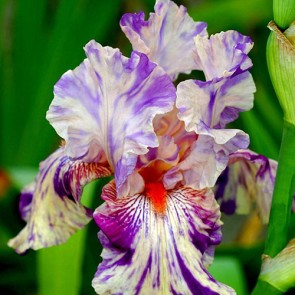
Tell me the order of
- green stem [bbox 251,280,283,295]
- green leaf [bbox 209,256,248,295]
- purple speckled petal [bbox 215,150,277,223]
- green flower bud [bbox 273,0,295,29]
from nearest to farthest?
1. green flower bud [bbox 273,0,295,29]
2. green stem [bbox 251,280,283,295]
3. purple speckled petal [bbox 215,150,277,223]
4. green leaf [bbox 209,256,248,295]

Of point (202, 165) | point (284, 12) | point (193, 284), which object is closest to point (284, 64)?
point (284, 12)

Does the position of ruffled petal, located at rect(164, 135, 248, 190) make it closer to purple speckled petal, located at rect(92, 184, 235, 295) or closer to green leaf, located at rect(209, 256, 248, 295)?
purple speckled petal, located at rect(92, 184, 235, 295)

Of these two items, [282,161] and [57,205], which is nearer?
[282,161]

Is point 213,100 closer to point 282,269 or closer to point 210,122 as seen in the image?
point 210,122

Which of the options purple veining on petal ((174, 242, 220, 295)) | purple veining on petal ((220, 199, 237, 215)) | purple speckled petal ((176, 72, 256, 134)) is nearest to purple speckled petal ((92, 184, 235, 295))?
purple veining on petal ((174, 242, 220, 295))

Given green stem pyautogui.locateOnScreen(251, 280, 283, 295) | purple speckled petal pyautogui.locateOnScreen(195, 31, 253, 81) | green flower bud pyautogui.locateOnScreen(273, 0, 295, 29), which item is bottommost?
green stem pyautogui.locateOnScreen(251, 280, 283, 295)

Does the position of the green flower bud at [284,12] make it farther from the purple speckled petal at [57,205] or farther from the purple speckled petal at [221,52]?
the purple speckled petal at [57,205]

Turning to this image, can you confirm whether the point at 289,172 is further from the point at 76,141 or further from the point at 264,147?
the point at 264,147
